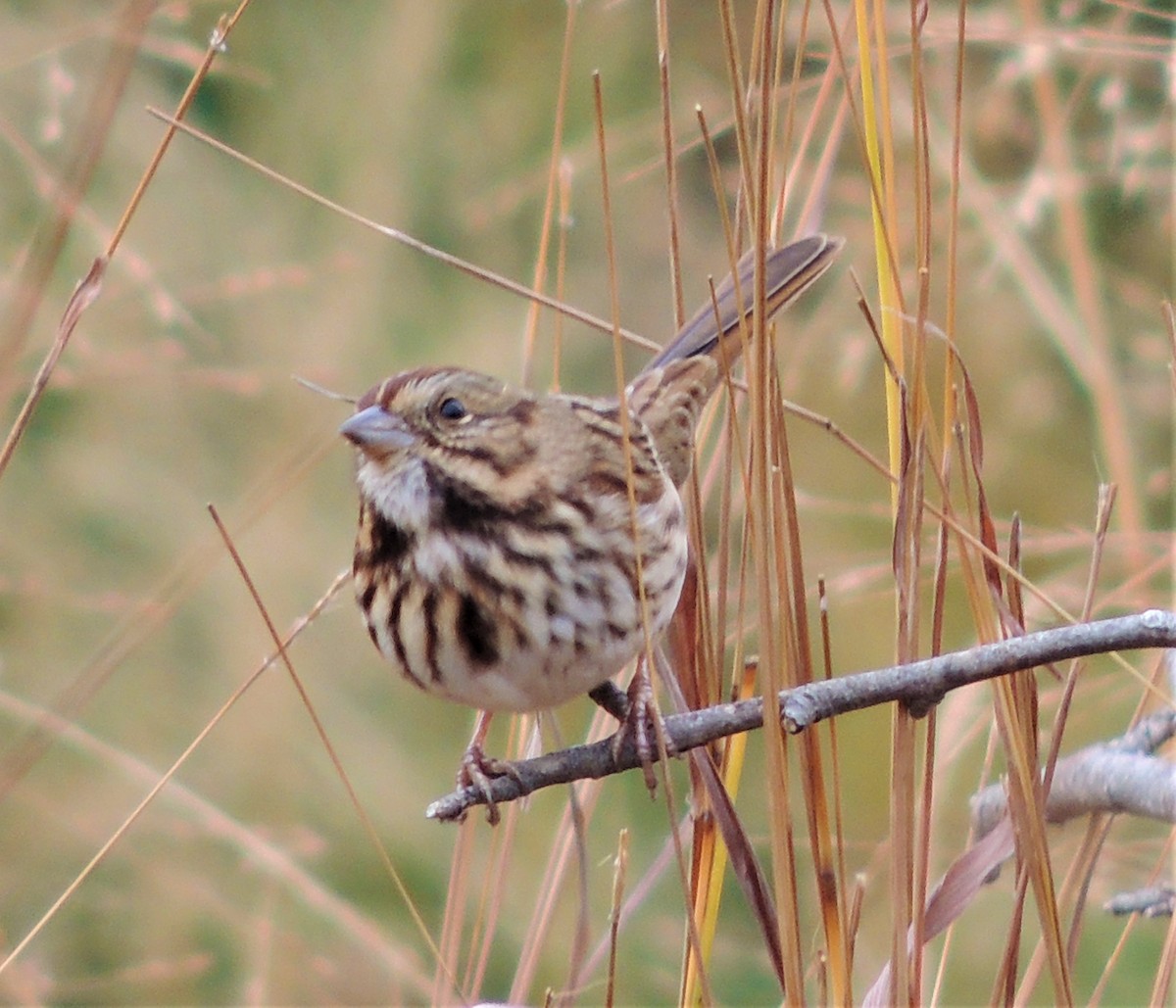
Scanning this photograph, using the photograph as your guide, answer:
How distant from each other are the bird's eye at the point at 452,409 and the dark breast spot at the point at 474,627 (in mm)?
232

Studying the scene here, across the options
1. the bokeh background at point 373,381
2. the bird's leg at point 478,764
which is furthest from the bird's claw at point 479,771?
the bokeh background at point 373,381

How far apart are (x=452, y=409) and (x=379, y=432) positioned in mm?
115

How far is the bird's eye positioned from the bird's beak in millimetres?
57

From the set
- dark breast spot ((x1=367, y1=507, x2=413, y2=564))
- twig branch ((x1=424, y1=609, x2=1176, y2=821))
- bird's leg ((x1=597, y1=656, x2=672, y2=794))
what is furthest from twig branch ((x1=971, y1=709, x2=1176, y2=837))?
dark breast spot ((x1=367, y1=507, x2=413, y2=564))

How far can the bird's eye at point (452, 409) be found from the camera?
6.99ft

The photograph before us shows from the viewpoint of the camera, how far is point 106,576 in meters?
4.66

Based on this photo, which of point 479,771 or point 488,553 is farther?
point 479,771

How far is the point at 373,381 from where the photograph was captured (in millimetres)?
4676

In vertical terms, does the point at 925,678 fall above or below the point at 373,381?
below

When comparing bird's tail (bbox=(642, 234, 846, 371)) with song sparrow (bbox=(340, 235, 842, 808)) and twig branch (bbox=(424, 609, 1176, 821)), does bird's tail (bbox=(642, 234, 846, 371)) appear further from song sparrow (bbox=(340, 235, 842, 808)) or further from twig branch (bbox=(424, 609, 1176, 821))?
twig branch (bbox=(424, 609, 1176, 821))

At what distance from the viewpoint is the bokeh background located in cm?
400

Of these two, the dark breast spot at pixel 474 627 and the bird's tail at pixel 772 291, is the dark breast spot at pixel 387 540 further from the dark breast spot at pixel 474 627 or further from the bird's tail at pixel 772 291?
the bird's tail at pixel 772 291

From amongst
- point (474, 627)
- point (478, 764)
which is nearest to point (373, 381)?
point (478, 764)

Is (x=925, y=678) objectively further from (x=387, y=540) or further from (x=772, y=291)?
(x=772, y=291)
